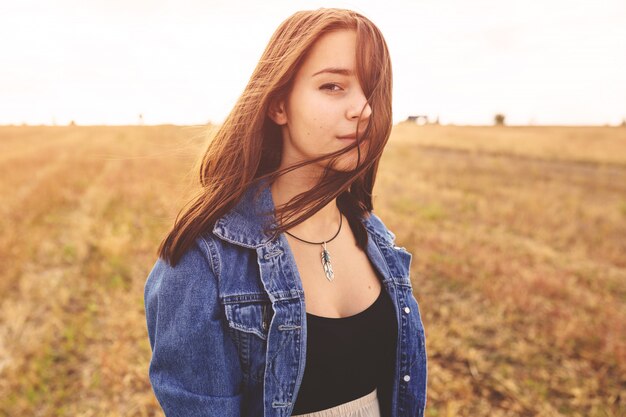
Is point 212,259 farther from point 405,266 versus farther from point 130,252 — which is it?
point 130,252

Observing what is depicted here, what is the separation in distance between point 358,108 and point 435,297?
13.3 ft

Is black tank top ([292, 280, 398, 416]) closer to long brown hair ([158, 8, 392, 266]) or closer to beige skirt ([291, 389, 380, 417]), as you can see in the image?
beige skirt ([291, 389, 380, 417])

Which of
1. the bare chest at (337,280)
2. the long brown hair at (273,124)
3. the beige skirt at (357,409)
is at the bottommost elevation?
the beige skirt at (357,409)

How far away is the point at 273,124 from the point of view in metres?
1.51

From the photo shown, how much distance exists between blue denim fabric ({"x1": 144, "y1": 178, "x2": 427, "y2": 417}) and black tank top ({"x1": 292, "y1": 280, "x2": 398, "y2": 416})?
62 millimetres

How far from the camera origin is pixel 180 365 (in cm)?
118

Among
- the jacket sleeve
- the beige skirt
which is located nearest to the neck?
the jacket sleeve

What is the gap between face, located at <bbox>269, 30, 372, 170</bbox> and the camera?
4.30ft

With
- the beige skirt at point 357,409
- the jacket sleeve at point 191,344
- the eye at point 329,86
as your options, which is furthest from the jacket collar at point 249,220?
the beige skirt at point 357,409

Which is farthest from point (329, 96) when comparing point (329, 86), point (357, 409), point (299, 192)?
point (357, 409)

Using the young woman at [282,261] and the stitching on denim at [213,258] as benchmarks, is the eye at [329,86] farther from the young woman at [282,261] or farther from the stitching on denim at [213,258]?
the stitching on denim at [213,258]

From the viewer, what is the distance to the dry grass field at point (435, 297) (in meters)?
3.22

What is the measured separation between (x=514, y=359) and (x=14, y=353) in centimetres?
440

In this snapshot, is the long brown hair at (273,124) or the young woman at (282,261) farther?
the long brown hair at (273,124)
